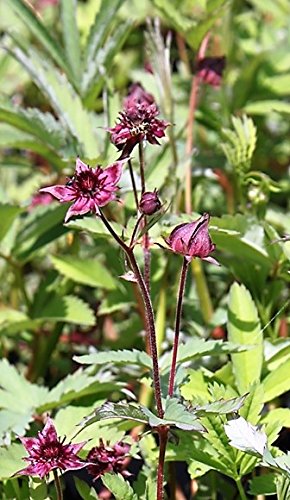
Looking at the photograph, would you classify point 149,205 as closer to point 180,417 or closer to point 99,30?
point 180,417

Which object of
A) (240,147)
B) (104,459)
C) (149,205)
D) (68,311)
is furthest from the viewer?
(68,311)

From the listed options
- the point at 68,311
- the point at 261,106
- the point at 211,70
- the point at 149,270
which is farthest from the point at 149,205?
the point at 261,106

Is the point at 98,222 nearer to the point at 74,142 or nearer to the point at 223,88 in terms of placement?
the point at 74,142

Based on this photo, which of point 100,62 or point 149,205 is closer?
point 149,205

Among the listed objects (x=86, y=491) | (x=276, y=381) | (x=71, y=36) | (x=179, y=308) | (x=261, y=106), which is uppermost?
(x=71, y=36)

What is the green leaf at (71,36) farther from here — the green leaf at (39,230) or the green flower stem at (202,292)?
the green flower stem at (202,292)

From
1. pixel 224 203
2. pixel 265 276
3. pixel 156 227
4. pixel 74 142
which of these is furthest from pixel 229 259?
pixel 224 203
